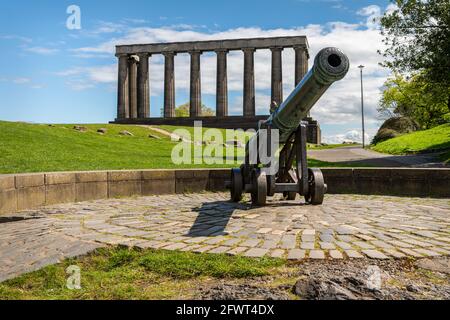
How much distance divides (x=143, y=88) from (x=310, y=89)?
6042 centimetres

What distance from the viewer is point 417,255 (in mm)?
4324

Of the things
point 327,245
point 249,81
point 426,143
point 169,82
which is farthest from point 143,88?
point 327,245

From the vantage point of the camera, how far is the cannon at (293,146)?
18.8 ft

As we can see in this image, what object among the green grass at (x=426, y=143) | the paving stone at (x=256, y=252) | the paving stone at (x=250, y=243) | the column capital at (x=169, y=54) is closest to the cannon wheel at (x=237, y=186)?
the paving stone at (x=250, y=243)

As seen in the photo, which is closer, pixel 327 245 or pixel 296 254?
pixel 296 254

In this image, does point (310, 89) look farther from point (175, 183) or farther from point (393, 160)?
point (393, 160)

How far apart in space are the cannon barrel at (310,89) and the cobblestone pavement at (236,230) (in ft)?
5.10

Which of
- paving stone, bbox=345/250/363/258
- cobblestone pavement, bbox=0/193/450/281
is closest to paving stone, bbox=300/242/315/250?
cobblestone pavement, bbox=0/193/450/281

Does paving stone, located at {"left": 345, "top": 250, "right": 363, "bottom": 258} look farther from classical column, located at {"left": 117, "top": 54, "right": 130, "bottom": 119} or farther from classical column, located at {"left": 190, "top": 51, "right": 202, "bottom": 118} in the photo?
classical column, located at {"left": 117, "top": 54, "right": 130, "bottom": 119}

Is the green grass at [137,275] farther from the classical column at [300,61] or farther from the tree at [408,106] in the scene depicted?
the classical column at [300,61]

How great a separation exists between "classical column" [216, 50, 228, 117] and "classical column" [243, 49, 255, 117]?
2.91 metres

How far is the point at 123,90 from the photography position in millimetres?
64875

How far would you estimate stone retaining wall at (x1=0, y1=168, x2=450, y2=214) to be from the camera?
8.65 metres
